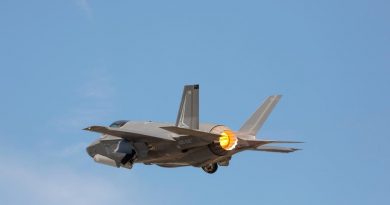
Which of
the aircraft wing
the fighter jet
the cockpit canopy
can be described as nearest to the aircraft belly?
the fighter jet

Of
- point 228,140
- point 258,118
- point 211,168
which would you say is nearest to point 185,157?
point 211,168

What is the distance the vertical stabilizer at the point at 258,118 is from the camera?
50.9m

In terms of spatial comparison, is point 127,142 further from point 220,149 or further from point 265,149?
point 265,149

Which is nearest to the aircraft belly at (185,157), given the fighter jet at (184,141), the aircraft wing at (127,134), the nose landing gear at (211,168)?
the fighter jet at (184,141)

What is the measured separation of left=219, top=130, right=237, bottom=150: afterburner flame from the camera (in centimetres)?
4956

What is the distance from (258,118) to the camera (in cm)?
5144

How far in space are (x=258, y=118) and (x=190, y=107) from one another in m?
4.62

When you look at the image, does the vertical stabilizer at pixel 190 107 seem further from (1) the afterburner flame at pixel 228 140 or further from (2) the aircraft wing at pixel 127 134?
(2) the aircraft wing at pixel 127 134

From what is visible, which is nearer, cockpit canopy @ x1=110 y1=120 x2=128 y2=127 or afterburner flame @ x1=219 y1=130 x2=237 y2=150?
afterburner flame @ x1=219 y1=130 x2=237 y2=150

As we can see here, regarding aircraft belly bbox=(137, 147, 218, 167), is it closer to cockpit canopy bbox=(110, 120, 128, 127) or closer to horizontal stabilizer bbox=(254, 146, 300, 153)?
cockpit canopy bbox=(110, 120, 128, 127)

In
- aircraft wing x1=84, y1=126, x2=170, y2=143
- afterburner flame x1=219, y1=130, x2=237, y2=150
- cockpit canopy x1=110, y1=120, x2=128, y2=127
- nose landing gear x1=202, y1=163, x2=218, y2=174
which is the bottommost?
nose landing gear x1=202, y1=163, x2=218, y2=174

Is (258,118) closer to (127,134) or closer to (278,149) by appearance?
(278,149)

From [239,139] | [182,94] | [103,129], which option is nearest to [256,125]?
[239,139]

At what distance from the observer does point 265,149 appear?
2172 inches
